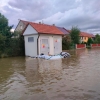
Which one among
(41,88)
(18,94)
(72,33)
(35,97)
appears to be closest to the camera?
(35,97)

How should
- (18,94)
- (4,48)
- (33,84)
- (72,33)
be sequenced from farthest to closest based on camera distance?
1. (72,33)
2. (4,48)
3. (33,84)
4. (18,94)

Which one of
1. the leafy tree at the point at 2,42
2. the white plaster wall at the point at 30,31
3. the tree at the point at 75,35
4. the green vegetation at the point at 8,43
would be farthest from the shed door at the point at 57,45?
the tree at the point at 75,35

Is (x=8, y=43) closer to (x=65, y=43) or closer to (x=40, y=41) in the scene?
(x=40, y=41)

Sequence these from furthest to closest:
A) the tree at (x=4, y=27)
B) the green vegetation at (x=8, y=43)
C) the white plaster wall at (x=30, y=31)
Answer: the tree at (x=4, y=27)
the green vegetation at (x=8, y=43)
the white plaster wall at (x=30, y=31)

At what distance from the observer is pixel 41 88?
17.6 ft

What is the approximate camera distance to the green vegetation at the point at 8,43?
17.1 metres

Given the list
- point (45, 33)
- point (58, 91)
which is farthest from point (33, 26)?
point (58, 91)

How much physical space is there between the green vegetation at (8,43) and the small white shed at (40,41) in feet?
3.61

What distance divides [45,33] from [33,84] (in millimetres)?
11062

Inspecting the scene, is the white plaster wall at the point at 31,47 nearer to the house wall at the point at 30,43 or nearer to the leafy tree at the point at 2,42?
the house wall at the point at 30,43

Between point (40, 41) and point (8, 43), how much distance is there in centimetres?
448

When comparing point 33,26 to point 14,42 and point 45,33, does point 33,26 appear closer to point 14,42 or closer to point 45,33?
point 45,33

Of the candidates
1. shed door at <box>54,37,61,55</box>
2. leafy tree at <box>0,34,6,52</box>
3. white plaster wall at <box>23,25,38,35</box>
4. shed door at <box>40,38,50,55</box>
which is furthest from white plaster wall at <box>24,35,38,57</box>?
shed door at <box>54,37,61,55</box>

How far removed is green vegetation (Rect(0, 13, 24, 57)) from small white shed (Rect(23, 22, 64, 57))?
110cm
